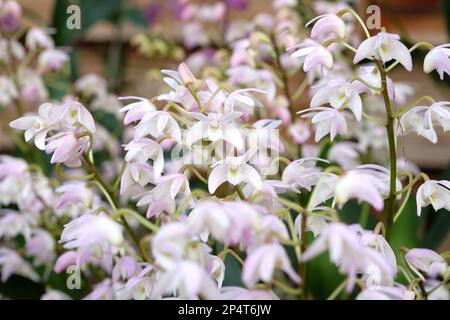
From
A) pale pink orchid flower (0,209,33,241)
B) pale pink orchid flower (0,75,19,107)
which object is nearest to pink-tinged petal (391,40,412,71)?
pale pink orchid flower (0,209,33,241)

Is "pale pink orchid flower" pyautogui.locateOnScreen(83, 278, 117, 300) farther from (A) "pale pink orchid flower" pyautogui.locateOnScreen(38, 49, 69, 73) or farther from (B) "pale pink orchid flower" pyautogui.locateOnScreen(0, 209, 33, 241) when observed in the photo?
(A) "pale pink orchid flower" pyautogui.locateOnScreen(38, 49, 69, 73)

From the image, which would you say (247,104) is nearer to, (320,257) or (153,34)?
(320,257)

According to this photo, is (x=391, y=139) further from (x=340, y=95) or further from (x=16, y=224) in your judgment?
(x=16, y=224)

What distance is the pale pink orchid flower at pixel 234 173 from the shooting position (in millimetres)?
513

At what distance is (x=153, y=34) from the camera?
135 cm

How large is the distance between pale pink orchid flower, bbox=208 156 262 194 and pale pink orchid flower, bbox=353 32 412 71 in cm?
12

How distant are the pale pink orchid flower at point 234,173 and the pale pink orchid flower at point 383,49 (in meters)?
0.12

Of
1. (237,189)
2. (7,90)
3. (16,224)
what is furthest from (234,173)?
(7,90)

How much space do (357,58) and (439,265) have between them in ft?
0.63

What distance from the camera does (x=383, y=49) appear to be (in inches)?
21.4

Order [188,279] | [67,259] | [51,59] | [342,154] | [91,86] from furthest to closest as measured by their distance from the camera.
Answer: [91,86] → [51,59] → [342,154] → [67,259] → [188,279]

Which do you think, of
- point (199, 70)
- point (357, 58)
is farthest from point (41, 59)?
point (357, 58)

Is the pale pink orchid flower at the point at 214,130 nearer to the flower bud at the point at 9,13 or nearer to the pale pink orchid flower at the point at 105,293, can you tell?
the pale pink orchid flower at the point at 105,293

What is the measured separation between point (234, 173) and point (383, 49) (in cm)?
15
